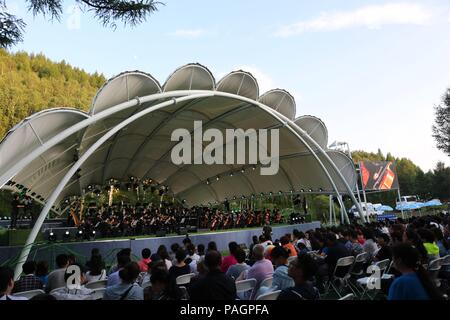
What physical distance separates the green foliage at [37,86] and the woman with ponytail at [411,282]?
42.7 metres

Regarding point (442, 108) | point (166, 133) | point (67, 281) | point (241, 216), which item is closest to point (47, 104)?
point (166, 133)

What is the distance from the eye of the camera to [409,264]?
2883mm

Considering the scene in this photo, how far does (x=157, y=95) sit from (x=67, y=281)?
1023 cm

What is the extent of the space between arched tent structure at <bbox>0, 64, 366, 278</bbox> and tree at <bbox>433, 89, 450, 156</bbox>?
50.0 feet

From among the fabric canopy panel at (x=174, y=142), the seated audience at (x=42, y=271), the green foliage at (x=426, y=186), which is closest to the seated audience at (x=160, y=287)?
the seated audience at (x=42, y=271)

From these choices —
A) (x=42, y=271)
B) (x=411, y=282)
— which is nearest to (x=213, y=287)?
(x=411, y=282)

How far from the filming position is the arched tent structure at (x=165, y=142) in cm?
1239

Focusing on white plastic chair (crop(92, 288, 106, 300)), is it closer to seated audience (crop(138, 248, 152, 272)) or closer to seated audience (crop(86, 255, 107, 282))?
seated audience (crop(86, 255, 107, 282))

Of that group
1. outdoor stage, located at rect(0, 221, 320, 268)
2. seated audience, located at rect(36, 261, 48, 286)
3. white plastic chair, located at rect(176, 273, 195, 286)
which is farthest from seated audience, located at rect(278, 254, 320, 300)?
outdoor stage, located at rect(0, 221, 320, 268)

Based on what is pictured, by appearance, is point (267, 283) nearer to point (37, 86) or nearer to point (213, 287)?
point (213, 287)

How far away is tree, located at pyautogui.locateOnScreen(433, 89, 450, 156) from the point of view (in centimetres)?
3391

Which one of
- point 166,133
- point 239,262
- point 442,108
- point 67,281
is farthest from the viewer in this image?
point 442,108
